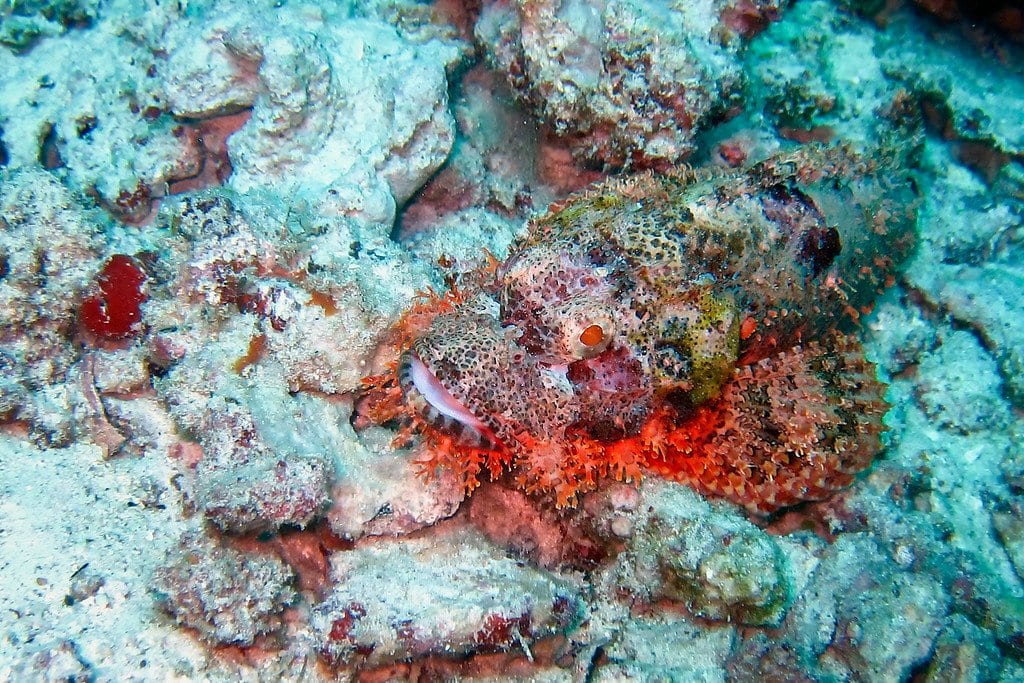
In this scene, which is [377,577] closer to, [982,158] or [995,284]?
[995,284]

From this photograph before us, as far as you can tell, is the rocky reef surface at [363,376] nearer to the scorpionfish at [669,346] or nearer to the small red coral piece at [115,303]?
the small red coral piece at [115,303]

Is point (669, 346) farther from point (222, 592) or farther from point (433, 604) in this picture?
point (222, 592)


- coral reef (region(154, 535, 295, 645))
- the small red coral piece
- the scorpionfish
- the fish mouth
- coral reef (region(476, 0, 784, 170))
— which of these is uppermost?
coral reef (region(476, 0, 784, 170))

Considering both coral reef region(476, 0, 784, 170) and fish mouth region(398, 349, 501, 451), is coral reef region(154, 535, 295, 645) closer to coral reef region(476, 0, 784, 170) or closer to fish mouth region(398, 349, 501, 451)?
fish mouth region(398, 349, 501, 451)

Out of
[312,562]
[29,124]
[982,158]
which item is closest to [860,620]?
[312,562]

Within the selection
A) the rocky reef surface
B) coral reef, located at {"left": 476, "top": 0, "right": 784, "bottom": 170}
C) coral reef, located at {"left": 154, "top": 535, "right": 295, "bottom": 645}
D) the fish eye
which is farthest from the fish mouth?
coral reef, located at {"left": 476, "top": 0, "right": 784, "bottom": 170}
